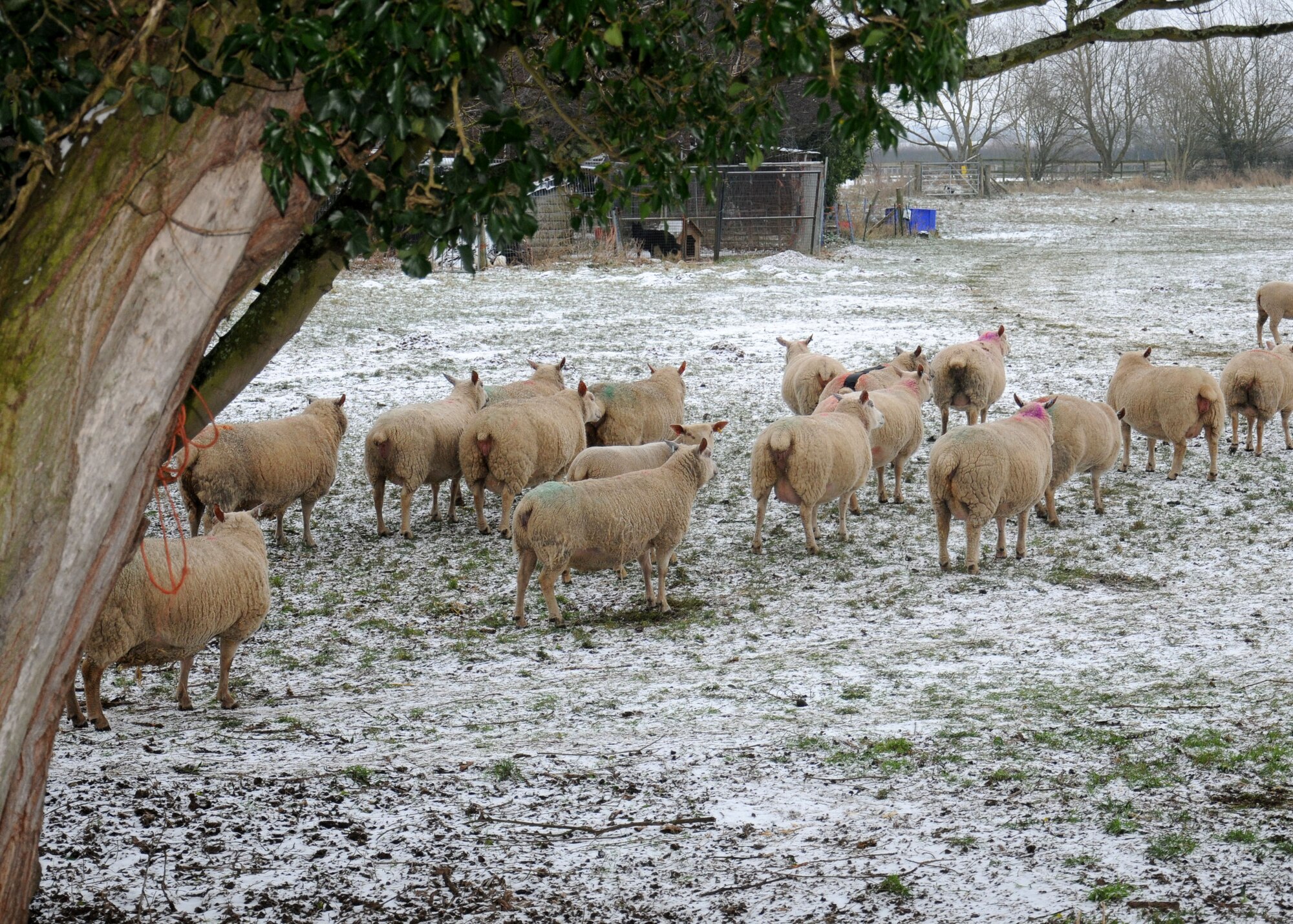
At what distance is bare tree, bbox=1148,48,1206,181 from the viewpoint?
187 feet

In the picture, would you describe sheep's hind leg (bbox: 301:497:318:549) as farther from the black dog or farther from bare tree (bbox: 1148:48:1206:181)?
bare tree (bbox: 1148:48:1206:181)

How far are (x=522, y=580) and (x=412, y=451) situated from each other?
2177mm

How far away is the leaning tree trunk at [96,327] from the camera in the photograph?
2688 mm

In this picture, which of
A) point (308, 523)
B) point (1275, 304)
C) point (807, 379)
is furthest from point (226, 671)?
point (1275, 304)

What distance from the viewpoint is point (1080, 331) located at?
16906mm

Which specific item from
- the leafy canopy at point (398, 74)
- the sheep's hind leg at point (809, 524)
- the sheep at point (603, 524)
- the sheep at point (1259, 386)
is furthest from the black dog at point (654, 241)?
the leafy canopy at point (398, 74)

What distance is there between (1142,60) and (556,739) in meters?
71.5

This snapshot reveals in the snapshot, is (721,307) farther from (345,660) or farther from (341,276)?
(345,660)

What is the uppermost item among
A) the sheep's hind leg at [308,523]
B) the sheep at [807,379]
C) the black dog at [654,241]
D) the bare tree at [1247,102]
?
the bare tree at [1247,102]

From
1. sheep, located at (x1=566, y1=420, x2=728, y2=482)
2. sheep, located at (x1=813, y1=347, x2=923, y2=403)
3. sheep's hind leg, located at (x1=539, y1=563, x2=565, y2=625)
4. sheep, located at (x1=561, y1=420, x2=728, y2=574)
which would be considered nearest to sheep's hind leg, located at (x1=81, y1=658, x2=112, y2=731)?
sheep's hind leg, located at (x1=539, y1=563, x2=565, y2=625)

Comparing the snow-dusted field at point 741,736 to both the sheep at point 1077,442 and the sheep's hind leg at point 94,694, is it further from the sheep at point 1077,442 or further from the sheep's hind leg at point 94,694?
the sheep at point 1077,442

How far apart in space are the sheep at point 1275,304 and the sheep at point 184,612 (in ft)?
45.5

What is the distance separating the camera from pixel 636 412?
10211mm

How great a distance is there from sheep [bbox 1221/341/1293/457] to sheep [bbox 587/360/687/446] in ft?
16.9
